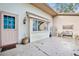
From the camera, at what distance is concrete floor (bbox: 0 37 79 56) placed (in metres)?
2.60

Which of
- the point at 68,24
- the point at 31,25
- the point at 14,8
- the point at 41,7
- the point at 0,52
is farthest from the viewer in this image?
the point at 31,25

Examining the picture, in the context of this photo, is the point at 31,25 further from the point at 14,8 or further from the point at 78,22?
the point at 78,22

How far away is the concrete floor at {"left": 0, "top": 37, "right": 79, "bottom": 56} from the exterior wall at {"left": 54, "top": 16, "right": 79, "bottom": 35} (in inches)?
10.4

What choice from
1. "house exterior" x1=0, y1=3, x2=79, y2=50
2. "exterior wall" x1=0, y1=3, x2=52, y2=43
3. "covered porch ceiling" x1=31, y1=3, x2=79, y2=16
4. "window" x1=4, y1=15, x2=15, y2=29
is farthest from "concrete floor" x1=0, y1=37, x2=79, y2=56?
"covered porch ceiling" x1=31, y1=3, x2=79, y2=16

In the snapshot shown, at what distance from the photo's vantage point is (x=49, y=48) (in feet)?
9.31

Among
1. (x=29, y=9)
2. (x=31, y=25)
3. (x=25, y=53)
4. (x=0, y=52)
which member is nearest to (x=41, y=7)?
(x=29, y=9)

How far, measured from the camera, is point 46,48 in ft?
9.30

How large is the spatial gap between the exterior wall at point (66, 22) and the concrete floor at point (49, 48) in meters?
0.26

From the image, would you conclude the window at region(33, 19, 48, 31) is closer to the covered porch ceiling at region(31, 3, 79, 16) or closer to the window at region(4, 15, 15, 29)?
the covered porch ceiling at region(31, 3, 79, 16)

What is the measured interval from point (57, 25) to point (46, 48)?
24.0 inches

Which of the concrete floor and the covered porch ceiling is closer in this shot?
the concrete floor

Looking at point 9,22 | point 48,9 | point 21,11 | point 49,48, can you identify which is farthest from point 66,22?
point 9,22

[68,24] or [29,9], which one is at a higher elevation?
[29,9]

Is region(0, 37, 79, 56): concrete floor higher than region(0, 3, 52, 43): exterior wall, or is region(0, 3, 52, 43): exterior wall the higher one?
region(0, 3, 52, 43): exterior wall
